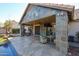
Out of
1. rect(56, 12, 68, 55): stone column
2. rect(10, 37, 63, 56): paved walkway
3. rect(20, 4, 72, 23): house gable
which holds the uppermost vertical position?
rect(20, 4, 72, 23): house gable

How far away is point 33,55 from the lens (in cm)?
572

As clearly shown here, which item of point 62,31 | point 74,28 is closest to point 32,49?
point 62,31

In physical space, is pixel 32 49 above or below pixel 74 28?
below

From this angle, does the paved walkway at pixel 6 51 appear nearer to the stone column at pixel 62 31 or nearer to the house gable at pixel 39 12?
the stone column at pixel 62 31

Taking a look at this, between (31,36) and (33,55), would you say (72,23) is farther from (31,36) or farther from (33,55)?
(33,55)

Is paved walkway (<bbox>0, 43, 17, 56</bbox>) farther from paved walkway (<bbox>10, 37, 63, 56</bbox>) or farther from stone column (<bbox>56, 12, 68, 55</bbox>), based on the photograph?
stone column (<bbox>56, 12, 68, 55</bbox>)

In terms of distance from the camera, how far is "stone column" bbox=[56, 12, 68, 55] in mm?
5843

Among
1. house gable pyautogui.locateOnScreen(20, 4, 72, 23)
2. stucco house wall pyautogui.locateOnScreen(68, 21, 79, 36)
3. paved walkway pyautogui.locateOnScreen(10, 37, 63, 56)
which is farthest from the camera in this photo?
stucco house wall pyautogui.locateOnScreen(68, 21, 79, 36)

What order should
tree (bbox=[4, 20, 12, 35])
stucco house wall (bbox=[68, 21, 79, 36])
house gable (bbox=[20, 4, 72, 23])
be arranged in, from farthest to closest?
stucco house wall (bbox=[68, 21, 79, 36]) < house gable (bbox=[20, 4, 72, 23]) < tree (bbox=[4, 20, 12, 35])

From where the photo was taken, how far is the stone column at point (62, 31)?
230 inches

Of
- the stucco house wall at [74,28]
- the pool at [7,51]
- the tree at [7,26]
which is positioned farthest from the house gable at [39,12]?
the pool at [7,51]

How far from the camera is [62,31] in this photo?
5996 millimetres

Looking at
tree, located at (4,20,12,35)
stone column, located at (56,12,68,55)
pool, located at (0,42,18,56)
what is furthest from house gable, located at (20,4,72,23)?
pool, located at (0,42,18,56)

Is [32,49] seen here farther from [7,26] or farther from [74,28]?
[74,28]
